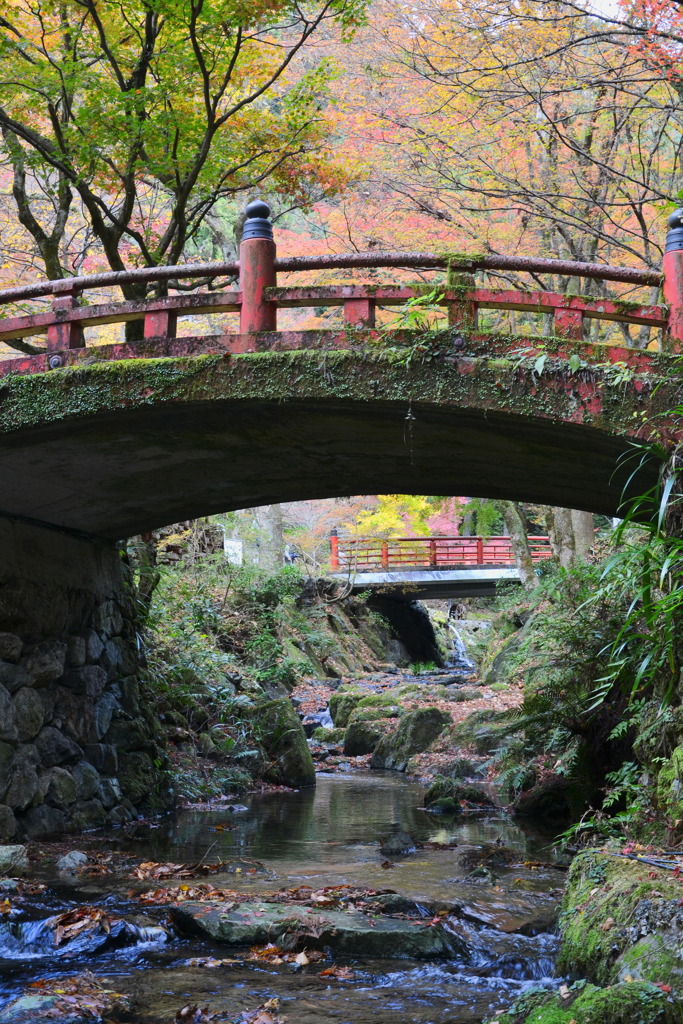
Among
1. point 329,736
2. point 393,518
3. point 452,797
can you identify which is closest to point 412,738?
point 329,736

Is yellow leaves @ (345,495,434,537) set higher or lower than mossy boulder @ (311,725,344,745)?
higher

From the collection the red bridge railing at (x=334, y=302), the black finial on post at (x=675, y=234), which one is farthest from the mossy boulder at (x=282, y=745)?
the black finial on post at (x=675, y=234)

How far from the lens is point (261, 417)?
6.59m

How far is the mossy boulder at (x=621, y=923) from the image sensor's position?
13.4 feet

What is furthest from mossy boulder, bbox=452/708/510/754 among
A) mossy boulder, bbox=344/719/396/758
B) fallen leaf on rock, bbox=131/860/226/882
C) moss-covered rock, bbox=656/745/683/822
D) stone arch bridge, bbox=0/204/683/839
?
moss-covered rock, bbox=656/745/683/822

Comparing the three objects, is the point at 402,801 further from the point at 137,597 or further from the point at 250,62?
the point at 250,62

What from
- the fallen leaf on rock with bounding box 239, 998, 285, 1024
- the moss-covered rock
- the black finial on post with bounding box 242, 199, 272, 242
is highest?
the black finial on post with bounding box 242, 199, 272, 242

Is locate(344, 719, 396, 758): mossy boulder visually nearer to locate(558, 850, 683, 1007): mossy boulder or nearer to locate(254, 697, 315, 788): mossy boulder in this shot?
locate(254, 697, 315, 788): mossy boulder

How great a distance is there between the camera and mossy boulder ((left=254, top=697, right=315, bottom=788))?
42.0ft

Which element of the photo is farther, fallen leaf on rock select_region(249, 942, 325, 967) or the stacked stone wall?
the stacked stone wall

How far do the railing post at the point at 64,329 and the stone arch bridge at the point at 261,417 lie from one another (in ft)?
0.06

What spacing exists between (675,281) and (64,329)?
15.3 feet

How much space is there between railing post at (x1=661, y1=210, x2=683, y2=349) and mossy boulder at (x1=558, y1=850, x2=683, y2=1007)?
3.46 meters

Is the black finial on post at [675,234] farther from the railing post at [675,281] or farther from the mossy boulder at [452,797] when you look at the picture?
the mossy boulder at [452,797]
